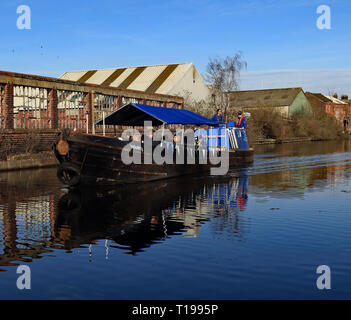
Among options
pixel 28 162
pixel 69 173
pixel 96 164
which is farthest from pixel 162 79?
pixel 69 173

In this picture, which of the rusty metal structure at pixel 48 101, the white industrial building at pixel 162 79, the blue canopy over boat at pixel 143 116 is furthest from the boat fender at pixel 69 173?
the white industrial building at pixel 162 79

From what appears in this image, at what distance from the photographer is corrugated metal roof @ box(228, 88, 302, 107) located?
282 ft

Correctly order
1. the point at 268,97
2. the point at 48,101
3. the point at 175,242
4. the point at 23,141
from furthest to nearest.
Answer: the point at 268,97 < the point at 48,101 < the point at 23,141 < the point at 175,242

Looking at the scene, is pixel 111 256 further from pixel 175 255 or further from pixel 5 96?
pixel 5 96

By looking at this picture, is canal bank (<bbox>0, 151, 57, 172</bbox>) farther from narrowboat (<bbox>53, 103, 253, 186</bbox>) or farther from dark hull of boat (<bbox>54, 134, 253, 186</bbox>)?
dark hull of boat (<bbox>54, 134, 253, 186</bbox>)

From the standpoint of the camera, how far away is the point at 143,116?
20.2 m

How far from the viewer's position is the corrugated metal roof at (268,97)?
85875 millimetres

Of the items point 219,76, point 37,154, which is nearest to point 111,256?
point 37,154

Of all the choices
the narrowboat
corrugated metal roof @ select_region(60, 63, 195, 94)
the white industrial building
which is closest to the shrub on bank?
the white industrial building

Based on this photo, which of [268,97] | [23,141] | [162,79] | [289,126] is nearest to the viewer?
[23,141]

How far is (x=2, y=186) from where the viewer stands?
17156 mm

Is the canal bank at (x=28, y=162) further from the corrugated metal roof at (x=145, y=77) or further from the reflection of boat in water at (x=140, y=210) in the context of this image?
the corrugated metal roof at (x=145, y=77)

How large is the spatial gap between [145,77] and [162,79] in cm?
224

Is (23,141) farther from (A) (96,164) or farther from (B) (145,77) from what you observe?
(B) (145,77)
